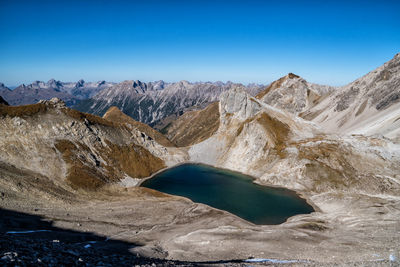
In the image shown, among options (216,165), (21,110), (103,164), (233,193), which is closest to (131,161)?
(103,164)

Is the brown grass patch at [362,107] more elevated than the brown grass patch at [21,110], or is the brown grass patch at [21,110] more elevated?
the brown grass patch at [362,107]

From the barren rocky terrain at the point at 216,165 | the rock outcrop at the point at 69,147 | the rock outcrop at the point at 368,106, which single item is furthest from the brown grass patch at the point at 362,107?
the rock outcrop at the point at 69,147

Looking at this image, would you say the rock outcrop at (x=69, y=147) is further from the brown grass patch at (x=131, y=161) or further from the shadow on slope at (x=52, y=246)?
the shadow on slope at (x=52, y=246)

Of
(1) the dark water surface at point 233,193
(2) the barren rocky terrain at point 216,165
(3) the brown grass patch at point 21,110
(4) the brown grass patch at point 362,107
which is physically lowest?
(1) the dark water surface at point 233,193

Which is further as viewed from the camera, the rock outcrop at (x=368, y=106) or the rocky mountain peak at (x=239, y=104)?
the rocky mountain peak at (x=239, y=104)

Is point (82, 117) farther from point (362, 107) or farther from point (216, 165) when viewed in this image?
point (362, 107)

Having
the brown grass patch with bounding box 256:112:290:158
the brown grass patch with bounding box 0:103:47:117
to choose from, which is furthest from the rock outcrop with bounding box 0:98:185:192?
the brown grass patch with bounding box 256:112:290:158

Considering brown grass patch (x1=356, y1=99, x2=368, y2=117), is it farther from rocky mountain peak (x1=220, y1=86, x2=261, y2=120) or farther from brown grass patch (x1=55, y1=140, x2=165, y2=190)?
brown grass patch (x1=55, y1=140, x2=165, y2=190)

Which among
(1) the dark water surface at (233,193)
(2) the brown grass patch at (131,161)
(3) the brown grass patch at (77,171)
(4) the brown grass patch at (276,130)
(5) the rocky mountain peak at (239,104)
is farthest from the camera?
(5) the rocky mountain peak at (239,104)

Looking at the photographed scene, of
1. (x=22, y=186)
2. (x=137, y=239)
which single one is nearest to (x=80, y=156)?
(x=22, y=186)
